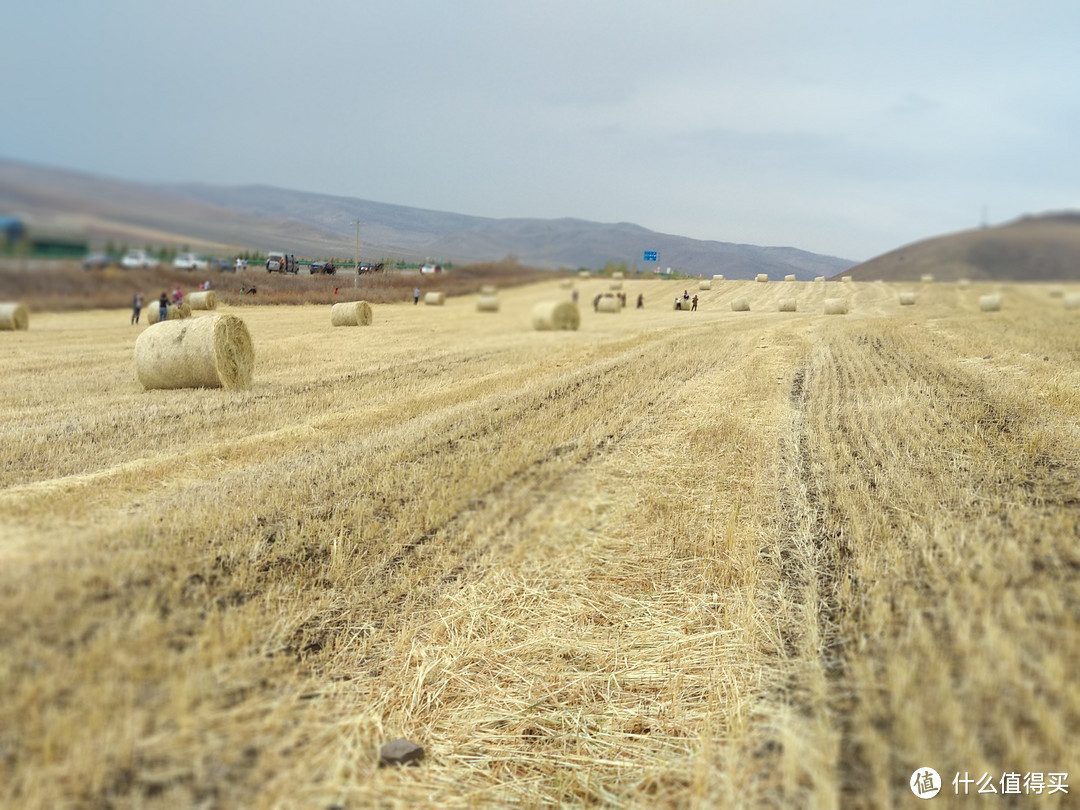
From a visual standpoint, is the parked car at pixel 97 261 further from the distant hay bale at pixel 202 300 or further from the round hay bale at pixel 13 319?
the round hay bale at pixel 13 319

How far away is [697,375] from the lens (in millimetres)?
12102

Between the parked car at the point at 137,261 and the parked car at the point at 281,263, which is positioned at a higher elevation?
the parked car at the point at 281,263

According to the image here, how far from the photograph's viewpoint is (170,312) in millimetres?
9508

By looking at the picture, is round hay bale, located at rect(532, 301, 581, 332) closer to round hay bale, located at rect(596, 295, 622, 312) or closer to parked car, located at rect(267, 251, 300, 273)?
round hay bale, located at rect(596, 295, 622, 312)

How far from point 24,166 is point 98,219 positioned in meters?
0.39

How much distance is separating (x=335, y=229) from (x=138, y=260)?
305 cm

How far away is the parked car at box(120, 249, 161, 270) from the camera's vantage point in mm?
4682

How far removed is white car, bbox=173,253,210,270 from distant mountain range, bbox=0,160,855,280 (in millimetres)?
182

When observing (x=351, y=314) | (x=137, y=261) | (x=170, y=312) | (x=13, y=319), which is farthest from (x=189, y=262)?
(x=13, y=319)

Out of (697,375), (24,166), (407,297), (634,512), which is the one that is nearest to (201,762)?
(24,166)

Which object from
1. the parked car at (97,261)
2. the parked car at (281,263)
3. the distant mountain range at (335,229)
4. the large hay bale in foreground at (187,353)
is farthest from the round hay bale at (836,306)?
the parked car at (97,261)

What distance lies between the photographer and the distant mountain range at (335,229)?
3684 millimetres

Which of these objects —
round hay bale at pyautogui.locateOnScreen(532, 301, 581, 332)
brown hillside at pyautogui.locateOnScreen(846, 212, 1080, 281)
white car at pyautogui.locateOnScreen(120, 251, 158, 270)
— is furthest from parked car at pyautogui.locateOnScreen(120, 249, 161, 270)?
round hay bale at pyautogui.locateOnScreen(532, 301, 581, 332)

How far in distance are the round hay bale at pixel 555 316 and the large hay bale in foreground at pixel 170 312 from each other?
6.32 meters
